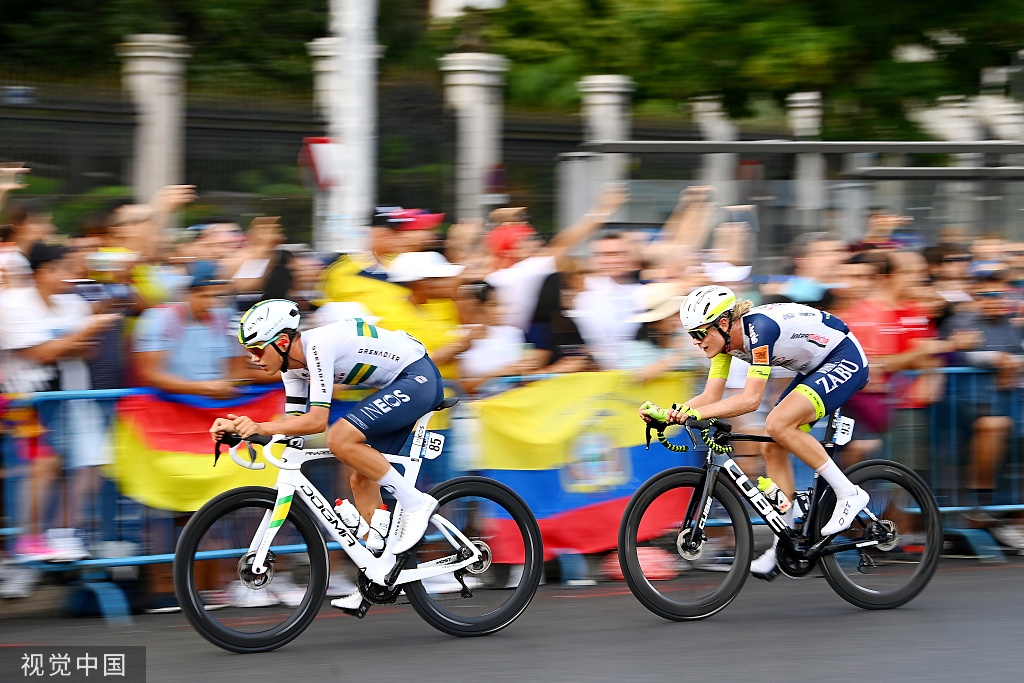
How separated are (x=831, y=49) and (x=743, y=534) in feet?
26.8

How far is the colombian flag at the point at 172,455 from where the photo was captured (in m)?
6.69

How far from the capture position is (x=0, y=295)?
6.82 meters

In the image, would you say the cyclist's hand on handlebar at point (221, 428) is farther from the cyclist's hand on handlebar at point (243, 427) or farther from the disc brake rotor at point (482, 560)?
the disc brake rotor at point (482, 560)

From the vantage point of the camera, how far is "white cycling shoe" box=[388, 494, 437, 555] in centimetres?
606

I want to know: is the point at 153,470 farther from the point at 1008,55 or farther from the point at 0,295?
the point at 1008,55

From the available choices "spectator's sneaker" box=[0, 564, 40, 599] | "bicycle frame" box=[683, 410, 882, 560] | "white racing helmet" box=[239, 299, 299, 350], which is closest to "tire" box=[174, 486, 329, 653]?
"white racing helmet" box=[239, 299, 299, 350]

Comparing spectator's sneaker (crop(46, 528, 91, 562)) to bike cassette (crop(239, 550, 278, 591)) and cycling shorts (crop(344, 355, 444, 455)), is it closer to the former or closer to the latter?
bike cassette (crop(239, 550, 278, 591))

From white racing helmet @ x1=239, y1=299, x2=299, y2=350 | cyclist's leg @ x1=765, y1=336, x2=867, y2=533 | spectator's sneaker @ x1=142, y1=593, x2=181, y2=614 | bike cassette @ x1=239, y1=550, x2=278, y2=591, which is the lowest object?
spectator's sneaker @ x1=142, y1=593, x2=181, y2=614

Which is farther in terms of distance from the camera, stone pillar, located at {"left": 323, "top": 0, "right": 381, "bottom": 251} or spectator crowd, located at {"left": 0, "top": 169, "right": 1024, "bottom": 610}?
stone pillar, located at {"left": 323, "top": 0, "right": 381, "bottom": 251}

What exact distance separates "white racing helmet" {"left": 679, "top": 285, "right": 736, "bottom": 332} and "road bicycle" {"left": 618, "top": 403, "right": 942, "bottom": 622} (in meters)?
0.50

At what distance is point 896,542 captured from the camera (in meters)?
6.66

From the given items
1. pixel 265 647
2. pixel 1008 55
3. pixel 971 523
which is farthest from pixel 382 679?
pixel 1008 55

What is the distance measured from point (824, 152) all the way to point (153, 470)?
539 centimetres

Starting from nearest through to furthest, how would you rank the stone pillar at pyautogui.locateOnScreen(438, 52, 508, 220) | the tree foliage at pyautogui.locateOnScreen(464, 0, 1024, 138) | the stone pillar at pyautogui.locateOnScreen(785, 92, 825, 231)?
the stone pillar at pyautogui.locateOnScreen(785, 92, 825, 231)
the tree foliage at pyautogui.locateOnScreen(464, 0, 1024, 138)
the stone pillar at pyautogui.locateOnScreen(438, 52, 508, 220)
